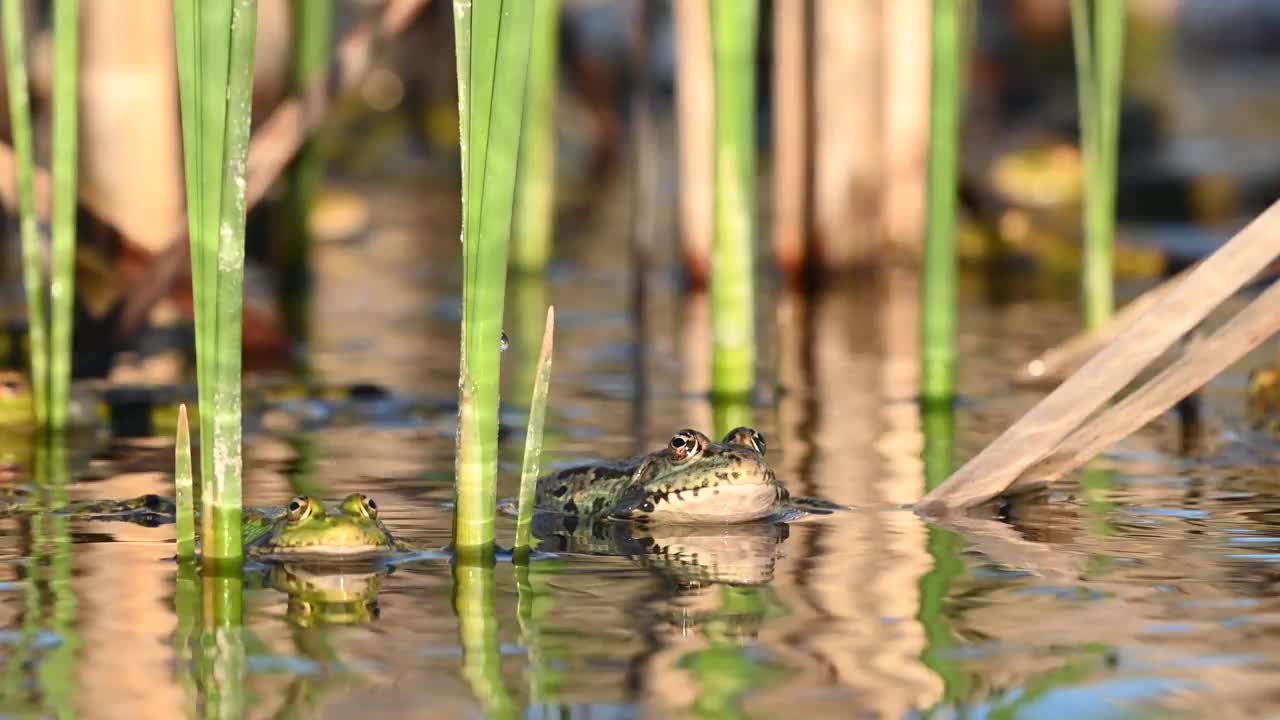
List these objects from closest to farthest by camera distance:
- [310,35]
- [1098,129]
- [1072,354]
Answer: [1098,129] < [1072,354] < [310,35]

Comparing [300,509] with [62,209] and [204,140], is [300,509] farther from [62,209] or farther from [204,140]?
[62,209]

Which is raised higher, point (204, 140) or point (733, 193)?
point (733, 193)

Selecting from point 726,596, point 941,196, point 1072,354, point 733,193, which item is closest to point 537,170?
point 1072,354

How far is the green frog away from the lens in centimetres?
664

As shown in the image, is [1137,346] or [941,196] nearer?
[1137,346]

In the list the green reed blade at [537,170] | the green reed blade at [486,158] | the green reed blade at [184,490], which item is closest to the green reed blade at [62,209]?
the green reed blade at [184,490]

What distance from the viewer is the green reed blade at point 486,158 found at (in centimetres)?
510

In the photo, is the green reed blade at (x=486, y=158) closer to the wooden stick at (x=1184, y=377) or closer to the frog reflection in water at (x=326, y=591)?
the frog reflection in water at (x=326, y=591)

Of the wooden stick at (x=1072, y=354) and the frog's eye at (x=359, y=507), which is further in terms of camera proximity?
the wooden stick at (x=1072, y=354)

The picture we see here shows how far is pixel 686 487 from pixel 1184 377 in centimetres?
138

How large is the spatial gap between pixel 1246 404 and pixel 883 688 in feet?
14.6

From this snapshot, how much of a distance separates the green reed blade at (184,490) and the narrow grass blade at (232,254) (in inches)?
2.6

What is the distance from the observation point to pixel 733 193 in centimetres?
825

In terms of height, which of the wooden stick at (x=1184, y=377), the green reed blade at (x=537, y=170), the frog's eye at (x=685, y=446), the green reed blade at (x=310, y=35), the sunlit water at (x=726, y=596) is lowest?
the sunlit water at (x=726, y=596)
